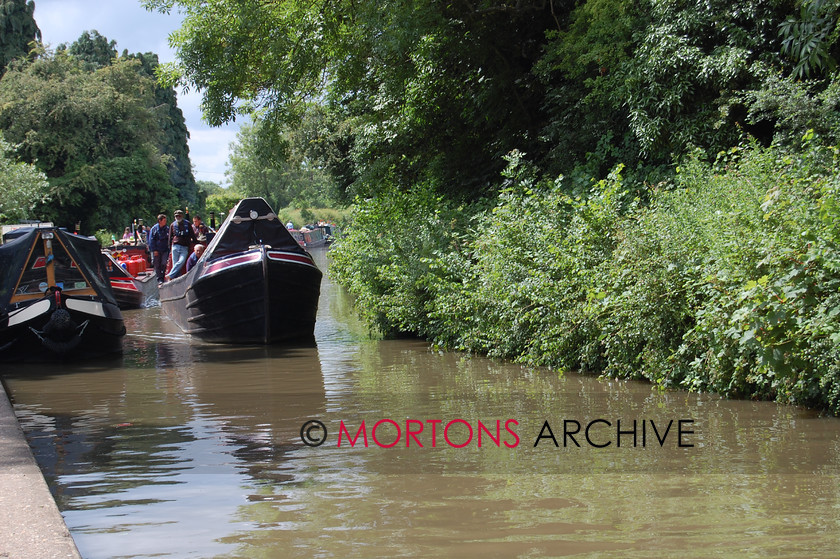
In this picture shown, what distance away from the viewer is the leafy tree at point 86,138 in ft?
163

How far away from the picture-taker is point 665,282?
8562 mm

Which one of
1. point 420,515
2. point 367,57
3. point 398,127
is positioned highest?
point 367,57

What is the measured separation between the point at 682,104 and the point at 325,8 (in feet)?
25.1

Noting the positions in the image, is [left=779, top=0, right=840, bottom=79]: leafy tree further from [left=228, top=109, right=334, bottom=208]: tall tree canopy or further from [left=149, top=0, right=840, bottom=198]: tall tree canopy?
[left=228, top=109, right=334, bottom=208]: tall tree canopy

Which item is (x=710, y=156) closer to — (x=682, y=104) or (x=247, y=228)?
(x=682, y=104)

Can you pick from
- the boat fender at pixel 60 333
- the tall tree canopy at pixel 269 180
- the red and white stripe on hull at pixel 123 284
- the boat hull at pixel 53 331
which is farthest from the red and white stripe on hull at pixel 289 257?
the tall tree canopy at pixel 269 180

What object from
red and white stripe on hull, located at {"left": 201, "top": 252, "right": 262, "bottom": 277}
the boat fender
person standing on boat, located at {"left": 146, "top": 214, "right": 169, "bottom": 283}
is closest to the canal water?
the boat fender

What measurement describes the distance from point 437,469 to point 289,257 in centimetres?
986

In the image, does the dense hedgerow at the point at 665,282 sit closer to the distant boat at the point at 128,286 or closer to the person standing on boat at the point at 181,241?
the person standing on boat at the point at 181,241

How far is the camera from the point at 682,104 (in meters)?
13.5

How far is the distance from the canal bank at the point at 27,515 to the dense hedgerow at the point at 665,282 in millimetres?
5231

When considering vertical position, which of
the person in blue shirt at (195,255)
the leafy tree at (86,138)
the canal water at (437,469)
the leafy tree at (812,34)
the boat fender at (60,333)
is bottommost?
the canal water at (437,469)

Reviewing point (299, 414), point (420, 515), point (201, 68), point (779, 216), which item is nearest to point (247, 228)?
point (201, 68)

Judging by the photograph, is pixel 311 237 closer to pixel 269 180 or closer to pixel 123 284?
pixel 269 180
